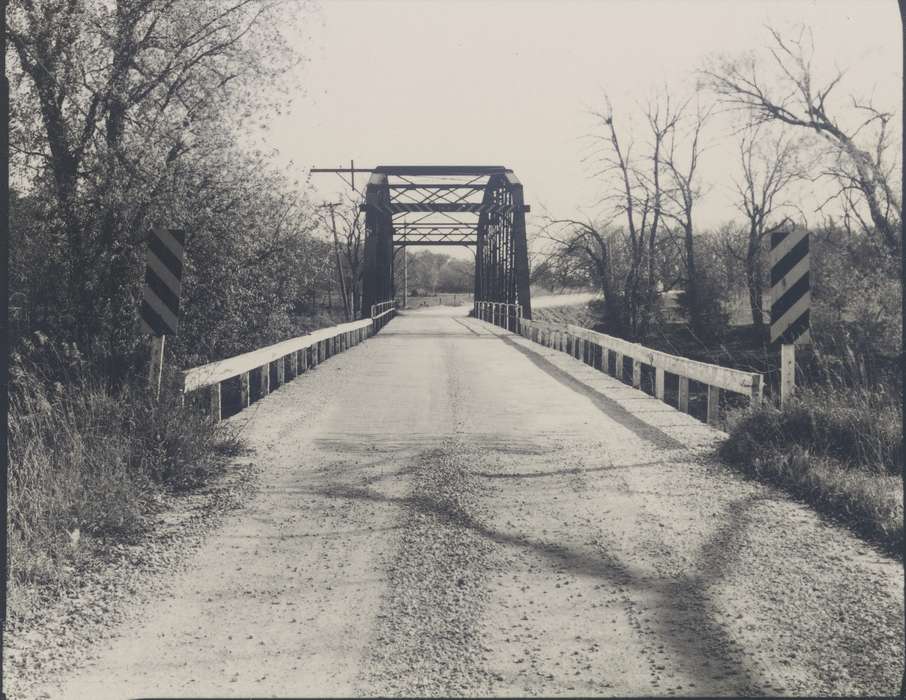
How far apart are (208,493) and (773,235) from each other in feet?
16.7

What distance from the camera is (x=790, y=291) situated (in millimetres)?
7484

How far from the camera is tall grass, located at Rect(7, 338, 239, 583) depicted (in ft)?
14.0

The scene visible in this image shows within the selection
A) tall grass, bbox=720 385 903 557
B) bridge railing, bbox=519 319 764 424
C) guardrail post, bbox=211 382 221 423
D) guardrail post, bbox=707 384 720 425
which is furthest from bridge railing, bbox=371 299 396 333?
tall grass, bbox=720 385 903 557

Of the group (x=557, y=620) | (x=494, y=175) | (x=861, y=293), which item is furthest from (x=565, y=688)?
(x=494, y=175)

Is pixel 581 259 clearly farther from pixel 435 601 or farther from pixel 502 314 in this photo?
pixel 435 601

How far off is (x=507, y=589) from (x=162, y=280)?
5040 mm

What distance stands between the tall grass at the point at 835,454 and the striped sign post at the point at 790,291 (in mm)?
573

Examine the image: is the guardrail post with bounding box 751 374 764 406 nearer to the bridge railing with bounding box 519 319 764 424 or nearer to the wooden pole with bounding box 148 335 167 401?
the bridge railing with bounding box 519 319 764 424

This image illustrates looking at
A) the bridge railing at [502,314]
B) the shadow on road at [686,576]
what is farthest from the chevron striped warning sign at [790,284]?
the bridge railing at [502,314]

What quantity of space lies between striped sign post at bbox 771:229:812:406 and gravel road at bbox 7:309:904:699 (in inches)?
48.3

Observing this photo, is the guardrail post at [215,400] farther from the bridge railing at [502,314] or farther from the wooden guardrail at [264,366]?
the bridge railing at [502,314]

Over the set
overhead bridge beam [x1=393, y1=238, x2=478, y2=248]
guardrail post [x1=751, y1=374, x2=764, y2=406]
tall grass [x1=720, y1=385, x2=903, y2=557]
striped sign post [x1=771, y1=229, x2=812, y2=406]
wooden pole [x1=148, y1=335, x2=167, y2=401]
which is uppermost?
overhead bridge beam [x1=393, y1=238, x2=478, y2=248]

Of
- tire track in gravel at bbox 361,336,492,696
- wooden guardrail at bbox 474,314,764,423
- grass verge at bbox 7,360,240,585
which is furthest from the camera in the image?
wooden guardrail at bbox 474,314,764,423

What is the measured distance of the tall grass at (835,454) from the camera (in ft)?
15.7
